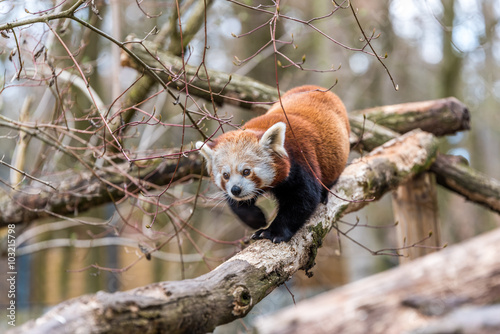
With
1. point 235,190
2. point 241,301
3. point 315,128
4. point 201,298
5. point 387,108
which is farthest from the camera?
point 387,108

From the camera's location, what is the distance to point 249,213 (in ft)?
9.66

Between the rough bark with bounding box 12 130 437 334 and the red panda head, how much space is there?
1.21ft

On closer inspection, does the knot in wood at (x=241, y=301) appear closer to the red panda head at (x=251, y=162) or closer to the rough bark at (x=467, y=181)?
the red panda head at (x=251, y=162)

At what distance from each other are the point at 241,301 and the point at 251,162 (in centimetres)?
106

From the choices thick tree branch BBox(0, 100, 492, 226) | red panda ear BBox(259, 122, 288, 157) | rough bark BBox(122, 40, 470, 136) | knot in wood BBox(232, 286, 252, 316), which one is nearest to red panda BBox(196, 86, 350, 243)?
red panda ear BBox(259, 122, 288, 157)

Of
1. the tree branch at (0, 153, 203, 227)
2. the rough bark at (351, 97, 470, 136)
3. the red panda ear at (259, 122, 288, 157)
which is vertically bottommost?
the red panda ear at (259, 122, 288, 157)

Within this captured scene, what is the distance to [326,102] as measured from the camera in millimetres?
3248

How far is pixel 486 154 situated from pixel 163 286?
9.36 meters

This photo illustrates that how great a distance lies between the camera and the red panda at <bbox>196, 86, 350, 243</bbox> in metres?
2.52

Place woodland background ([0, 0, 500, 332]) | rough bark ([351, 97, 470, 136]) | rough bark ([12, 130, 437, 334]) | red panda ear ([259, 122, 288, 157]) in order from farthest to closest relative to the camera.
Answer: woodland background ([0, 0, 500, 332]), rough bark ([351, 97, 470, 136]), red panda ear ([259, 122, 288, 157]), rough bark ([12, 130, 437, 334])

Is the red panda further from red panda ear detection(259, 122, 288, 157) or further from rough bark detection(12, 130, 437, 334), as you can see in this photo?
rough bark detection(12, 130, 437, 334)

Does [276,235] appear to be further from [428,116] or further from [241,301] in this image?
[428,116]

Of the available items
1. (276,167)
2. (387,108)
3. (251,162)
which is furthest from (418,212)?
(251,162)

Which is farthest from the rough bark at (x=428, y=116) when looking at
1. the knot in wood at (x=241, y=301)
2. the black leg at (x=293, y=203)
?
the knot in wood at (x=241, y=301)
